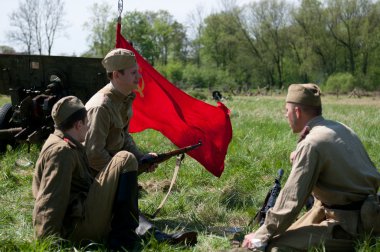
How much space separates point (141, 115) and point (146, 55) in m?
61.1

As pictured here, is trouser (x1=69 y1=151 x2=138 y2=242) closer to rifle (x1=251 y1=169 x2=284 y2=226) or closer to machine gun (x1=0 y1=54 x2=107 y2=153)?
rifle (x1=251 y1=169 x2=284 y2=226)

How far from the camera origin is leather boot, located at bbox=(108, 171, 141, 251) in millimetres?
3996

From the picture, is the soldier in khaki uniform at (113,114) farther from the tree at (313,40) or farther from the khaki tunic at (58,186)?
the tree at (313,40)

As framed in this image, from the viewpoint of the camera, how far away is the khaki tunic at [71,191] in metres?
3.73

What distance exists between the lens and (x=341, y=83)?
175 ft

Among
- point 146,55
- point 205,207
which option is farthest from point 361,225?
point 146,55

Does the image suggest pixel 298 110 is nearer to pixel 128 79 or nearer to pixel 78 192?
pixel 128 79

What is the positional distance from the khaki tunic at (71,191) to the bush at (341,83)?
50.7 m

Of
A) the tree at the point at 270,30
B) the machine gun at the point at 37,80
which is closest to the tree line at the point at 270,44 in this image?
the tree at the point at 270,30

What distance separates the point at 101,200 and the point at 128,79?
135 centimetres

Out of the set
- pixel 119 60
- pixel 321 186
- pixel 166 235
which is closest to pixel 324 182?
pixel 321 186

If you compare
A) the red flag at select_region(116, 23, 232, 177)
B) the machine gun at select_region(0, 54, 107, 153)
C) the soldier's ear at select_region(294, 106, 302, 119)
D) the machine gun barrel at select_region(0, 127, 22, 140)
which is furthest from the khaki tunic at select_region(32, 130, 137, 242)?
the machine gun barrel at select_region(0, 127, 22, 140)

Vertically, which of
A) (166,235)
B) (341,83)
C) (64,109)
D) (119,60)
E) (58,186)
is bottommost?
(166,235)

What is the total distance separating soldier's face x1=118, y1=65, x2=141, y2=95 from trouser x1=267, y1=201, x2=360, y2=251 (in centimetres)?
201
